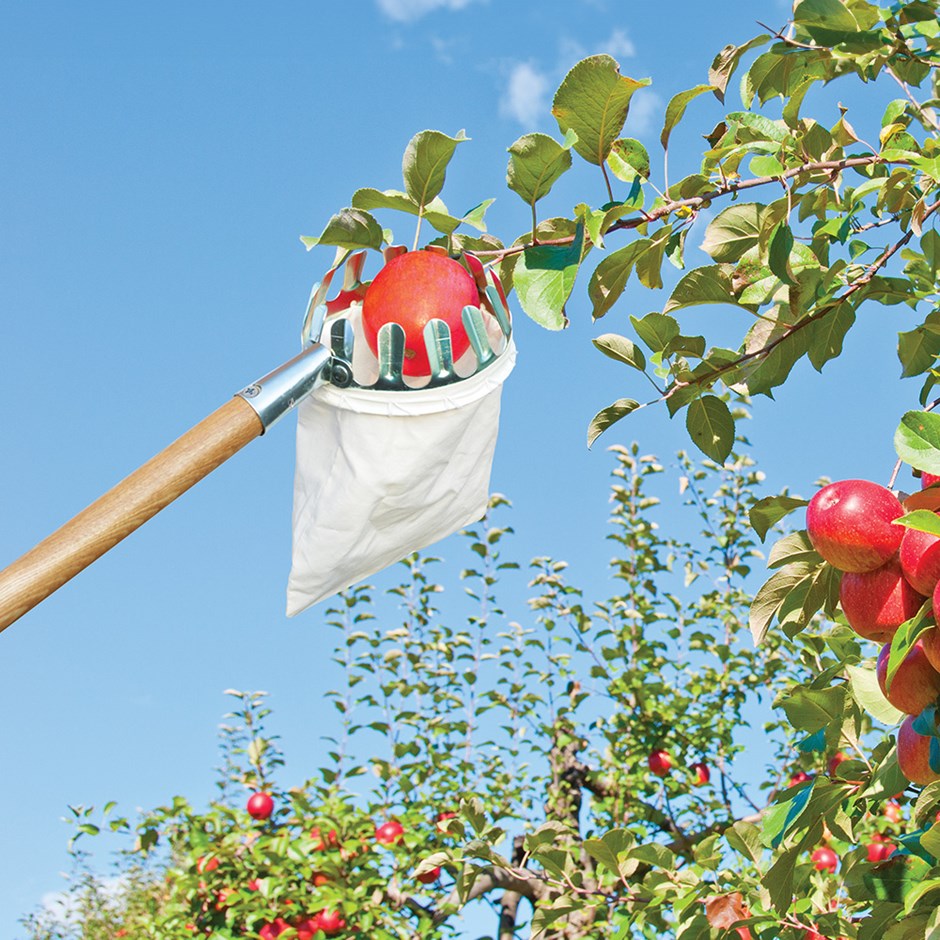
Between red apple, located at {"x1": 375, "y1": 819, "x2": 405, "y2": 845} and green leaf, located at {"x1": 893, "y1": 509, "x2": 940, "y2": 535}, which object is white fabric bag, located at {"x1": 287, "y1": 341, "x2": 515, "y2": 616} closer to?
green leaf, located at {"x1": 893, "y1": 509, "x2": 940, "y2": 535}

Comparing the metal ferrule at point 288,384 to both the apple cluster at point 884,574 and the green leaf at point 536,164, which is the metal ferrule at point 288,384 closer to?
the green leaf at point 536,164

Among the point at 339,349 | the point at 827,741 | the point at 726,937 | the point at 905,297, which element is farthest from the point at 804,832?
the point at 339,349

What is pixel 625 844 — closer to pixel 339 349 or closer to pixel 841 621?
pixel 841 621

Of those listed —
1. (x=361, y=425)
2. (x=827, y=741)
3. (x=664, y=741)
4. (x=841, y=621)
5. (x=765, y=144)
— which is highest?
(x=664, y=741)

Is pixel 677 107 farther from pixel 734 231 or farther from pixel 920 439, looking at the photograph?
pixel 920 439

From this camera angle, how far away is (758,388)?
3.90 feet

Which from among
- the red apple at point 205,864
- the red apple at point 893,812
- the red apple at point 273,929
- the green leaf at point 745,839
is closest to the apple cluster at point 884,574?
the green leaf at point 745,839

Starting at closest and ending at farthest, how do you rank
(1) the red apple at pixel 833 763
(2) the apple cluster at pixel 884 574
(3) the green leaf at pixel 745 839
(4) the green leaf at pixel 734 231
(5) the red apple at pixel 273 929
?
1. (2) the apple cluster at pixel 884 574
2. (4) the green leaf at pixel 734 231
3. (1) the red apple at pixel 833 763
4. (3) the green leaf at pixel 745 839
5. (5) the red apple at pixel 273 929

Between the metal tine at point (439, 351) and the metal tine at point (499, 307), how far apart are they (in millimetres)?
70

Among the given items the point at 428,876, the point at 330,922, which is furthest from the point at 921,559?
the point at 330,922

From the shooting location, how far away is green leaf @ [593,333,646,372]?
44.9 inches

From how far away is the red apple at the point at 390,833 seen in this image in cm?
318

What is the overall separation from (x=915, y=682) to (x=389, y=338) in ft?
1.87

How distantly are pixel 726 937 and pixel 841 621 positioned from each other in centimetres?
43
